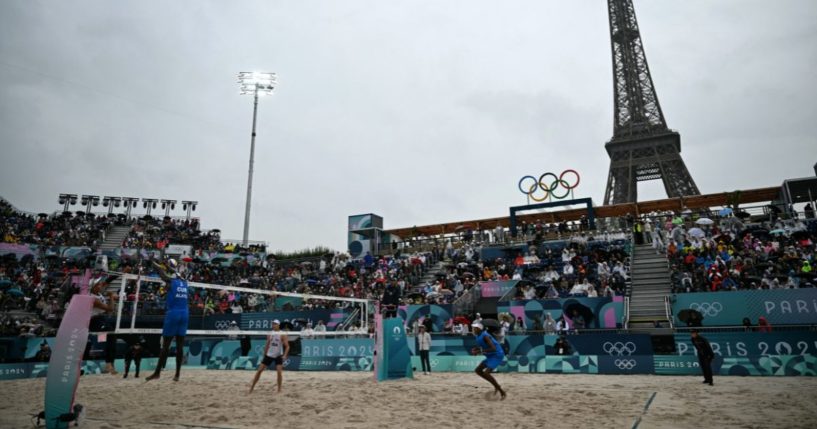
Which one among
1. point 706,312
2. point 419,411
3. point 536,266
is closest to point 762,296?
point 706,312

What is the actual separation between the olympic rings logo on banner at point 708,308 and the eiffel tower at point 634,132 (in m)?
24.3

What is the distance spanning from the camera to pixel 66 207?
1572 inches

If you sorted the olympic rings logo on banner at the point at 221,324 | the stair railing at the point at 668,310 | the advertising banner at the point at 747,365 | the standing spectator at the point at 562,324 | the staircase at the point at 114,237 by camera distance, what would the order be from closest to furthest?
the advertising banner at the point at 747,365 < the stair railing at the point at 668,310 < the standing spectator at the point at 562,324 < the olympic rings logo on banner at the point at 221,324 < the staircase at the point at 114,237

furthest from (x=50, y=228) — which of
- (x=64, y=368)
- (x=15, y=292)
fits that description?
(x=64, y=368)

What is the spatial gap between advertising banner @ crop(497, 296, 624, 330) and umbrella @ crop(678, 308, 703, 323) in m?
2.03

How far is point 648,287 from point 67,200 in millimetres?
44288

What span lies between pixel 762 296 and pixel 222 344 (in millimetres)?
20999

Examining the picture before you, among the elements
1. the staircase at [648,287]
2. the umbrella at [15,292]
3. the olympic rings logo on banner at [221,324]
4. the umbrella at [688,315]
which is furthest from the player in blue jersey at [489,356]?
the umbrella at [15,292]

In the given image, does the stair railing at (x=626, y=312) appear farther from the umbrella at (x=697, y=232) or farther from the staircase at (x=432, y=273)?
the staircase at (x=432, y=273)

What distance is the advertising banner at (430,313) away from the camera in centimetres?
2091

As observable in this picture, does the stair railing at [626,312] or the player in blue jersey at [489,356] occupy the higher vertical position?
the stair railing at [626,312]

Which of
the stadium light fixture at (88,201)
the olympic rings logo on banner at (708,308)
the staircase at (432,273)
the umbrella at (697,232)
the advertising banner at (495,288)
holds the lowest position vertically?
the olympic rings logo on banner at (708,308)

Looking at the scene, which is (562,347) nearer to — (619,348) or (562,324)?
(619,348)

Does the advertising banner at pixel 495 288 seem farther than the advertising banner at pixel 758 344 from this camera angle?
Yes
